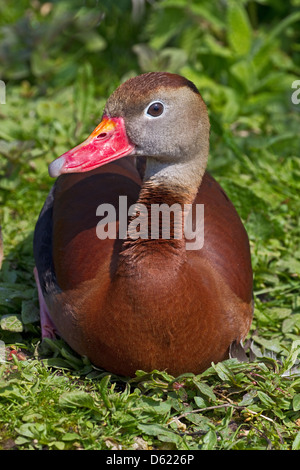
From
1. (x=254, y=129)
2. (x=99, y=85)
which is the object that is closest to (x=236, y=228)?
(x=254, y=129)

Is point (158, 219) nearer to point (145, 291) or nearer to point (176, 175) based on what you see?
point (176, 175)

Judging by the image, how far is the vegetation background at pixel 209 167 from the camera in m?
2.79

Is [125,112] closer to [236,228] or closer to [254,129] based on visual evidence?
[236,228]

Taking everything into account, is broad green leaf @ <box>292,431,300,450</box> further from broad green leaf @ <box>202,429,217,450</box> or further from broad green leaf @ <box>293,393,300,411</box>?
broad green leaf @ <box>202,429,217,450</box>

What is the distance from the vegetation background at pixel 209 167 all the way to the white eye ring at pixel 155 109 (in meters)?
1.07

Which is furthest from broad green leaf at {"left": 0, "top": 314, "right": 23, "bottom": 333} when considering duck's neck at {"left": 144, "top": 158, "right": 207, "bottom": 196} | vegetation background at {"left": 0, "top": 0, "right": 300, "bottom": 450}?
duck's neck at {"left": 144, "top": 158, "right": 207, "bottom": 196}

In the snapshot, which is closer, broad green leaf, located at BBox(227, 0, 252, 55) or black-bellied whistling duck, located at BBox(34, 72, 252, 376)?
black-bellied whistling duck, located at BBox(34, 72, 252, 376)

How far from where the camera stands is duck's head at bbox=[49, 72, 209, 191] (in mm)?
2752

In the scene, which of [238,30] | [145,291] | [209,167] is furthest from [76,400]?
[238,30]

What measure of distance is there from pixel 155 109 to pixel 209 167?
1.85 meters

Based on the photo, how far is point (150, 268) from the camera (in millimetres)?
2795

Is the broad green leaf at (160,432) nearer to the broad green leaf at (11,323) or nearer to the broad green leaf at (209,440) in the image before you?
the broad green leaf at (209,440)

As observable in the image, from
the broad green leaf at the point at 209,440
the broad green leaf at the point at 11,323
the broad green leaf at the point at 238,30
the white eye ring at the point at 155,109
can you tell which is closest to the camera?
the broad green leaf at the point at 209,440

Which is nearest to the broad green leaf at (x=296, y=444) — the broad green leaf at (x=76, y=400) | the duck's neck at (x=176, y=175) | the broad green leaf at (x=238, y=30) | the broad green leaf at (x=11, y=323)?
the broad green leaf at (x=76, y=400)
